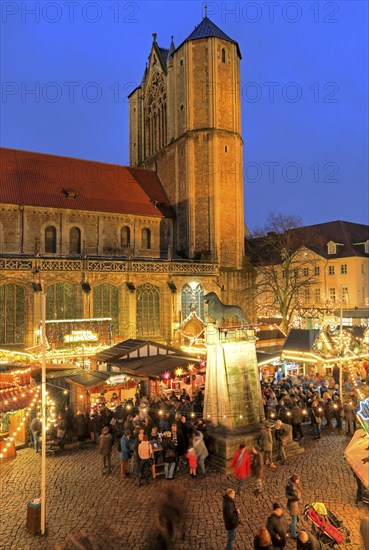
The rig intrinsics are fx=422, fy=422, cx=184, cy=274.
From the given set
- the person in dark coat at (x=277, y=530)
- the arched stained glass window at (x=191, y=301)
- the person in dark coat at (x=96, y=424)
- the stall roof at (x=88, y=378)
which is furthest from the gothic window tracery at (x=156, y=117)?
the person in dark coat at (x=277, y=530)

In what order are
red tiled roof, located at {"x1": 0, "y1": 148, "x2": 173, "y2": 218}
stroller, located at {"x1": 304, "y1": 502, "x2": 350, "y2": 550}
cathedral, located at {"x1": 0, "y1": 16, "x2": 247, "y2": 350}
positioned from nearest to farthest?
stroller, located at {"x1": 304, "y1": 502, "x2": 350, "y2": 550} < cathedral, located at {"x1": 0, "y1": 16, "x2": 247, "y2": 350} < red tiled roof, located at {"x1": 0, "y1": 148, "x2": 173, "y2": 218}

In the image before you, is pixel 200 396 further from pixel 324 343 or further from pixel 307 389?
pixel 324 343

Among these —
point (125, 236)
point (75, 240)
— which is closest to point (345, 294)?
point (125, 236)

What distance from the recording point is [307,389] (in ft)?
59.1

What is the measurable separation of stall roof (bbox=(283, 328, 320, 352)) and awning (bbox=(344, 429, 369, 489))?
471 inches

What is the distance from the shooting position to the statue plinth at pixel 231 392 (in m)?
12.9

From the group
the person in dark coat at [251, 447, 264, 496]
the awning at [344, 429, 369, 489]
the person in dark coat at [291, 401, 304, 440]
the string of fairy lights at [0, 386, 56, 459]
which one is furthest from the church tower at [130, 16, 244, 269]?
the awning at [344, 429, 369, 489]

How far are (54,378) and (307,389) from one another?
10826mm

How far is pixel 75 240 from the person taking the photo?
110 ft

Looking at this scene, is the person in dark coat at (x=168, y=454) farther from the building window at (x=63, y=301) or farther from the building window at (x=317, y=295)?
the building window at (x=317, y=295)

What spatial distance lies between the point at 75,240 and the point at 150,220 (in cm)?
705

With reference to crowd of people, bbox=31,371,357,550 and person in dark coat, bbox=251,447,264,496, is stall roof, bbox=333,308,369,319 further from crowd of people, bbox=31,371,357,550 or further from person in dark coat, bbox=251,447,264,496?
person in dark coat, bbox=251,447,264,496

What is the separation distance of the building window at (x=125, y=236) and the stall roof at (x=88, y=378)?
63.8ft

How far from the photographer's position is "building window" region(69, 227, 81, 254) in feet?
109
